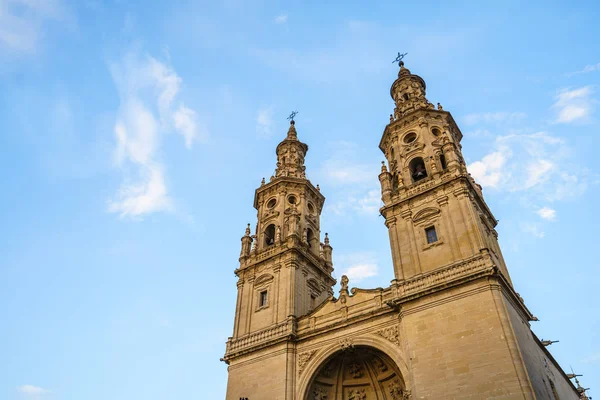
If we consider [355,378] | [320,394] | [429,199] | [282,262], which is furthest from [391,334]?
[282,262]

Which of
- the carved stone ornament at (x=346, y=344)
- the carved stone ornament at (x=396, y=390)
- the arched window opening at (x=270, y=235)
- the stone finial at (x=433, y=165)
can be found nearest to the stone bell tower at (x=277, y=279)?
the arched window opening at (x=270, y=235)

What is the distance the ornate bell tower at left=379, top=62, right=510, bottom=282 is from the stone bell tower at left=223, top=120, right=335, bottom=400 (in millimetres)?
7280

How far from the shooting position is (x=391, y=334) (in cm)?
2361

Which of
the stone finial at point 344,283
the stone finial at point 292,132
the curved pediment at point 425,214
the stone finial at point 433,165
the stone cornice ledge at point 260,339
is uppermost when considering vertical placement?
the stone finial at point 292,132

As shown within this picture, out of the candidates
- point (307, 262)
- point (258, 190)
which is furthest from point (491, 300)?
point (258, 190)

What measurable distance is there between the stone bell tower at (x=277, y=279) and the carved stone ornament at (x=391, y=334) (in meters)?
5.65

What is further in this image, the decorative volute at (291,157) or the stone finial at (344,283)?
the decorative volute at (291,157)

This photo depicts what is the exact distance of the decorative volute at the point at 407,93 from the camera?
36.0m

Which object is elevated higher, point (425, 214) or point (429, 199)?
point (429, 199)

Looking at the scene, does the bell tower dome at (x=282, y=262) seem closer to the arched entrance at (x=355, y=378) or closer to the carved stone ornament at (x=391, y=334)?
the arched entrance at (x=355, y=378)

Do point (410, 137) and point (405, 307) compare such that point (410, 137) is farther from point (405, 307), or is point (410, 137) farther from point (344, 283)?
point (405, 307)

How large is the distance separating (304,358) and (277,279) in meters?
6.40

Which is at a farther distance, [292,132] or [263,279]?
[292,132]

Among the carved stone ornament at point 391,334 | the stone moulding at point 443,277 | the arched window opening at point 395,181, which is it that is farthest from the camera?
the arched window opening at point 395,181
